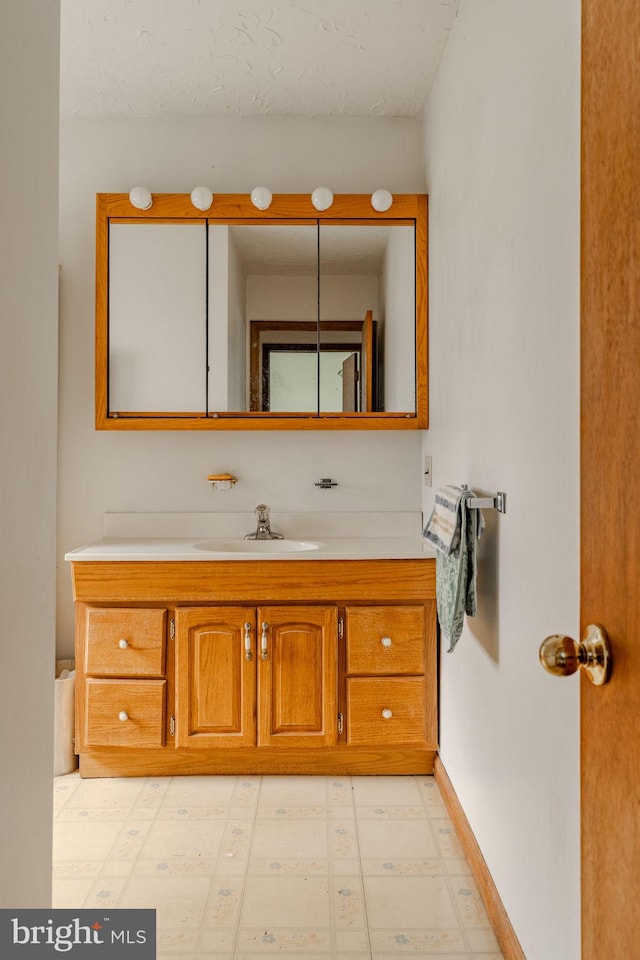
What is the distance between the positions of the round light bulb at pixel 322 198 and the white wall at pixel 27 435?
5.47 ft

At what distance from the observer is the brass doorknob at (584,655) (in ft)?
2.25

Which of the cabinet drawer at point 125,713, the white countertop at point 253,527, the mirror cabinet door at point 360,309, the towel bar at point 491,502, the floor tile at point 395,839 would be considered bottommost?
the floor tile at point 395,839

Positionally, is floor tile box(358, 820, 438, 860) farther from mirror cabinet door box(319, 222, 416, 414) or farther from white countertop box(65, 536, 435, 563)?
mirror cabinet door box(319, 222, 416, 414)

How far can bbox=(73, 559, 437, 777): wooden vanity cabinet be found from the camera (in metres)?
2.39

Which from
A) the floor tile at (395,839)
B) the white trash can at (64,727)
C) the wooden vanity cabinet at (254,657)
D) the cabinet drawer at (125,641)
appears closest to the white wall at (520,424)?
the floor tile at (395,839)

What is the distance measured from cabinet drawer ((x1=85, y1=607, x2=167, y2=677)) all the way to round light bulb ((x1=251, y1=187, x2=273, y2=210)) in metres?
1.60

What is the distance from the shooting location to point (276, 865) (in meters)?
1.91

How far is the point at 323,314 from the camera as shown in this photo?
273cm

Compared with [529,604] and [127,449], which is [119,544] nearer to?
[127,449]

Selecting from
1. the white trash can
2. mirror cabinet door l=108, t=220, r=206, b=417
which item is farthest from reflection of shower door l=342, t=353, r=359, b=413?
the white trash can

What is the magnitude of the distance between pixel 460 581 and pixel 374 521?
1.14m

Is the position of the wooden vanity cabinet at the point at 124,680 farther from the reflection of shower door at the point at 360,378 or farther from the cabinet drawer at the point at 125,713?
the reflection of shower door at the point at 360,378

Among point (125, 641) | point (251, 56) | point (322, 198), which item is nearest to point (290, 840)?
point (125, 641)

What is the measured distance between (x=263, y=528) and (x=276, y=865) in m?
1.26
